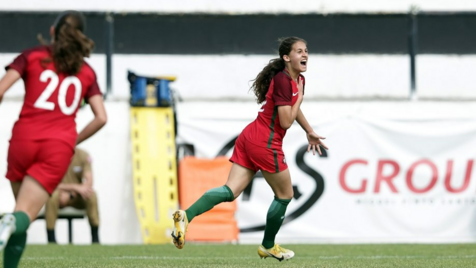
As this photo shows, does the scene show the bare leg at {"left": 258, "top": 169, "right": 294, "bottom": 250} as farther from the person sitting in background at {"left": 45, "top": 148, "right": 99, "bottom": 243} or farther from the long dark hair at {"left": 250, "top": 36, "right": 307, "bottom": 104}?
the person sitting in background at {"left": 45, "top": 148, "right": 99, "bottom": 243}

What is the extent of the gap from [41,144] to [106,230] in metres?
7.09

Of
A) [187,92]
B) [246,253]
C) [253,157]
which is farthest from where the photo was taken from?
[187,92]

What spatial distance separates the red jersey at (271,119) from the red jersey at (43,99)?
1909mm

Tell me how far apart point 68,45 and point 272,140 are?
7.02 ft

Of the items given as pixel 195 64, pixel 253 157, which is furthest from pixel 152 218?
pixel 253 157

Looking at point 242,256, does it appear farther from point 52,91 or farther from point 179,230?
point 52,91

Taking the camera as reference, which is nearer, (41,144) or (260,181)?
(41,144)

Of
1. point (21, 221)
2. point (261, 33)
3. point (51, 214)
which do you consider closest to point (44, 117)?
point (21, 221)

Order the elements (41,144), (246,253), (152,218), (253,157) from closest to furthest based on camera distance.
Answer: (41,144), (253,157), (246,253), (152,218)

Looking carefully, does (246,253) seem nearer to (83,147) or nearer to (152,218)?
(152,218)

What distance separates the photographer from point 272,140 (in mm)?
6809

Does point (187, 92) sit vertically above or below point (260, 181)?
above

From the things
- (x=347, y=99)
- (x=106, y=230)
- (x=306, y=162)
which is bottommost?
(x=106, y=230)

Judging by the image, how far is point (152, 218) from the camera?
1166 centimetres
